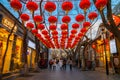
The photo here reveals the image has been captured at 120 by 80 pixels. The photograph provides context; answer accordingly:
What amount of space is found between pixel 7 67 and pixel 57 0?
7.93 meters

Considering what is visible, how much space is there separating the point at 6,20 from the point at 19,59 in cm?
547

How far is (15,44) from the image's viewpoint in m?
15.7

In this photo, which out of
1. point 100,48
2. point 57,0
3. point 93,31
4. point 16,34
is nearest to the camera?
point 16,34

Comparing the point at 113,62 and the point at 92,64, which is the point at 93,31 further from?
the point at 113,62

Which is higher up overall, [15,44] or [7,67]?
[15,44]

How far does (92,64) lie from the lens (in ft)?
77.4

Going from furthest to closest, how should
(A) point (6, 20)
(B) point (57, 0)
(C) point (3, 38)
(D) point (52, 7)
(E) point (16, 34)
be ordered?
(B) point (57, 0)
(E) point (16, 34)
(C) point (3, 38)
(A) point (6, 20)
(D) point (52, 7)

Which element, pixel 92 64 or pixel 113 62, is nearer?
pixel 113 62

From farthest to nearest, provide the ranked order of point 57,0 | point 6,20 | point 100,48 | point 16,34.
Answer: point 100,48, point 57,0, point 16,34, point 6,20

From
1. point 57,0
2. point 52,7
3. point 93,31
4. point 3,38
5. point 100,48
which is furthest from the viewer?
point 93,31

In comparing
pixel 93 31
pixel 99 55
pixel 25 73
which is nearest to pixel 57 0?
pixel 25 73

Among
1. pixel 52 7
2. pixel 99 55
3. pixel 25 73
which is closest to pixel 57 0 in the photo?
pixel 25 73

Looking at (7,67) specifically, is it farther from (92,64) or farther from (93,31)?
(93,31)

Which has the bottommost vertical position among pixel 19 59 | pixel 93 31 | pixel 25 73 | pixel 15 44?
pixel 25 73
